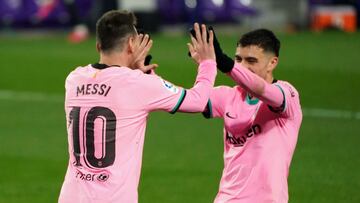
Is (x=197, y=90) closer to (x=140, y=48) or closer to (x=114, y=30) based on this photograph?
(x=140, y=48)

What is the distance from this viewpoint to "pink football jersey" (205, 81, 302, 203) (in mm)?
5969

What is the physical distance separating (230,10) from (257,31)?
23030mm

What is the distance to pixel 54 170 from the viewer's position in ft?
37.1

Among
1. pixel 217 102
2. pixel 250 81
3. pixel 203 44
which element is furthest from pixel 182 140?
A: pixel 203 44

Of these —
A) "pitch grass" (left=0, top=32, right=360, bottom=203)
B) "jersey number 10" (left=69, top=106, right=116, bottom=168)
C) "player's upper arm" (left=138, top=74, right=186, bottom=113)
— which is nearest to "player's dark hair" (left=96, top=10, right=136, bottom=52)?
"player's upper arm" (left=138, top=74, right=186, bottom=113)

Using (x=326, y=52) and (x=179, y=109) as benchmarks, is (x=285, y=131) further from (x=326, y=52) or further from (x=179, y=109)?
(x=326, y=52)

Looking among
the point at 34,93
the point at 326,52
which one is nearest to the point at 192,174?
the point at 34,93

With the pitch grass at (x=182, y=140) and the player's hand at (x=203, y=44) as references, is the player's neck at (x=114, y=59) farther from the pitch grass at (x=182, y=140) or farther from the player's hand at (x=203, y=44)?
the pitch grass at (x=182, y=140)

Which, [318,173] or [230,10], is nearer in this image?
[318,173]

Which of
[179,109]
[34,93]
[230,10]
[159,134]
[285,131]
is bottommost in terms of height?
[230,10]

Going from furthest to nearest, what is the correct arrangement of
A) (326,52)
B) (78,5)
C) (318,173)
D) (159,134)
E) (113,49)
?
(78,5), (326,52), (159,134), (318,173), (113,49)

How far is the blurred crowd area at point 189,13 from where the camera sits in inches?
1081

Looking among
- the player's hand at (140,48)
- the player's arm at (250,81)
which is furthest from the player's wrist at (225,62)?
the player's hand at (140,48)

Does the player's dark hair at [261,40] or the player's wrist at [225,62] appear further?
the player's dark hair at [261,40]
